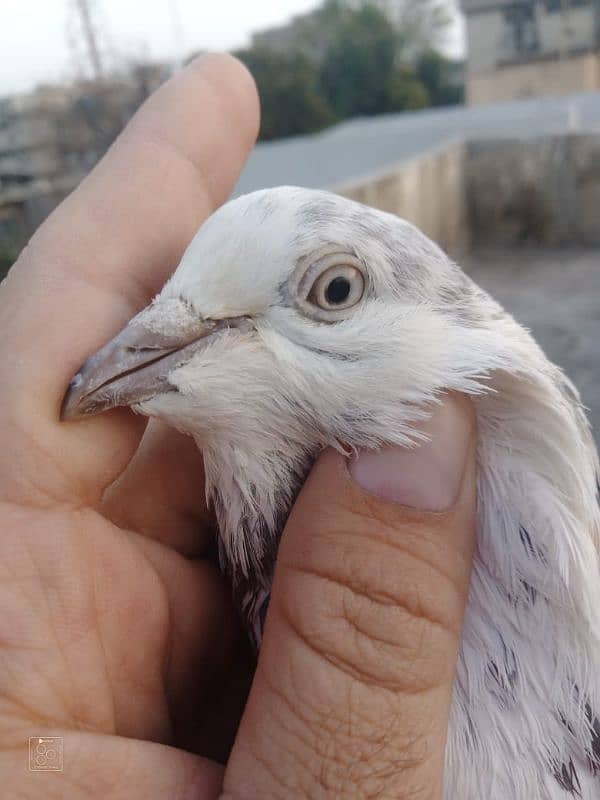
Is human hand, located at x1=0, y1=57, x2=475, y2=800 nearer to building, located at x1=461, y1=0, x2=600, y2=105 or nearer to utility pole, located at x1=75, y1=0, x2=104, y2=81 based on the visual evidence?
utility pole, located at x1=75, y1=0, x2=104, y2=81

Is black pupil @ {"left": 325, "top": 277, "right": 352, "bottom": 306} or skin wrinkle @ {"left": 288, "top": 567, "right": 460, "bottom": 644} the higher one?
black pupil @ {"left": 325, "top": 277, "right": 352, "bottom": 306}

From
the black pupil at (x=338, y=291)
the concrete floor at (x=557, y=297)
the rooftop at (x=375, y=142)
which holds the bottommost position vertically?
the concrete floor at (x=557, y=297)

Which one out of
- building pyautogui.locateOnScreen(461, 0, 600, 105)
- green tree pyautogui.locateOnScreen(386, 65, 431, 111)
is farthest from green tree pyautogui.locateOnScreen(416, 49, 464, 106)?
green tree pyautogui.locateOnScreen(386, 65, 431, 111)

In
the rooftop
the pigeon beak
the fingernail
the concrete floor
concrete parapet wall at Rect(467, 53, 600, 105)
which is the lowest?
concrete parapet wall at Rect(467, 53, 600, 105)

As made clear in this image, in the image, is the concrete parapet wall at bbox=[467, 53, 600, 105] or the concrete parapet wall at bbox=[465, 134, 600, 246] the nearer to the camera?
the concrete parapet wall at bbox=[465, 134, 600, 246]

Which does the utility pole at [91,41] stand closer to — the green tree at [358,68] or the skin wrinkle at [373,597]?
the skin wrinkle at [373,597]

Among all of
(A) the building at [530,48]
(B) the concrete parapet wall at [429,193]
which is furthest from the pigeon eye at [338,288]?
(A) the building at [530,48]
